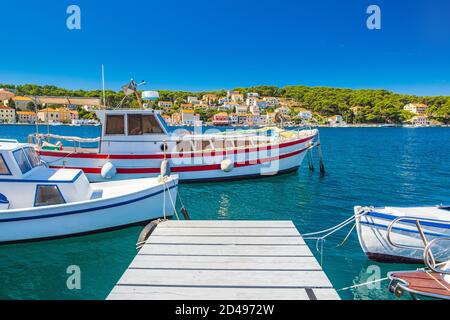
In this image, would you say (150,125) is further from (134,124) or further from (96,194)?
(96,194)

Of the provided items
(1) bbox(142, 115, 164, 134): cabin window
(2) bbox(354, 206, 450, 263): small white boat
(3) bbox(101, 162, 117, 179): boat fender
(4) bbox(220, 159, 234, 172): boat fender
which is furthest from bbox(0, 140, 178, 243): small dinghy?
(4) bbox(220, 159, 234, 172): boat fender

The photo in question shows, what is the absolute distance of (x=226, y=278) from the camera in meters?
4.25

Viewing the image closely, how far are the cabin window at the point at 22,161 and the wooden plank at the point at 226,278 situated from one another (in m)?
6.10

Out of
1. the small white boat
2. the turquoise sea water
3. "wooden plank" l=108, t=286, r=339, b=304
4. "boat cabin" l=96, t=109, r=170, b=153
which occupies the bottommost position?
the turquoise sea water

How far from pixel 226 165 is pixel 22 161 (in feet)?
30.7

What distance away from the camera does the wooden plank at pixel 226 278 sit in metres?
4.08

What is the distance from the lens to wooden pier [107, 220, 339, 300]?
3.87 meters

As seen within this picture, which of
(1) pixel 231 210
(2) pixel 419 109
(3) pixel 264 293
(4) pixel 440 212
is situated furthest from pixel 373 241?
(2) pixel 419 109

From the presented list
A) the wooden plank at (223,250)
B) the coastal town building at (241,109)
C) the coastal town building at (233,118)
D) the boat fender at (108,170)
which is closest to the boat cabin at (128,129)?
the boat fender at (108,170)

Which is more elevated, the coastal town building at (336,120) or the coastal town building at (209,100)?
the coastal town building at (209,100)

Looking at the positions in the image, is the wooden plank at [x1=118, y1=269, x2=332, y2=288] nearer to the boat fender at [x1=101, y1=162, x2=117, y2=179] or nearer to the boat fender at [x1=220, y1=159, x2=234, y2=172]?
the boat fender at [x1=101, y1=162, x2=117, y2=179]

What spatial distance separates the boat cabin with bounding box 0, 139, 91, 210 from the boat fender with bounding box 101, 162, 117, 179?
19.4ft

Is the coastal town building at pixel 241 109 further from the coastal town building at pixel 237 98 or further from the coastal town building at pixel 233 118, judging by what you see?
the coastal town building at pixel 237 98

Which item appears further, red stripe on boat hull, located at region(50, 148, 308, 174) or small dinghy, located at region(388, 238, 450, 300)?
red stripe on boat hull, located at region(50, 148, 308, 174)
